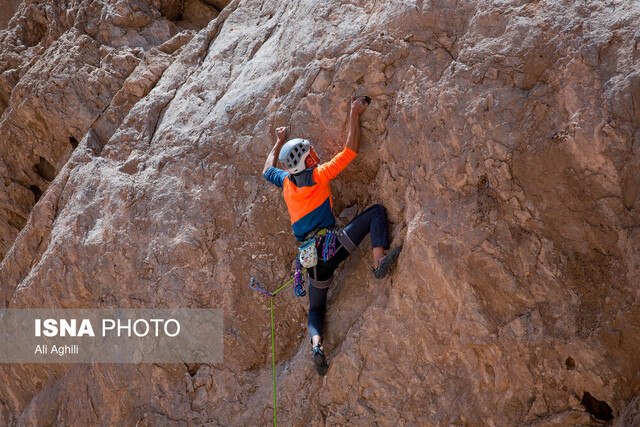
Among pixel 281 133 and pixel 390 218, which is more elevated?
pixel 281 133

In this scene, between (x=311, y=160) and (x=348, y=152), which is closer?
(x=348, y=152)

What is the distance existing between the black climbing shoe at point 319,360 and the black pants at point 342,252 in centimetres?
16

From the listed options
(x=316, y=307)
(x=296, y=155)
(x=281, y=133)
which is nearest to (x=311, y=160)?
(x=296, y=155)

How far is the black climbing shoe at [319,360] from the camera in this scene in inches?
177

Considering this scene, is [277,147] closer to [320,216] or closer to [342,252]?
[320,216]

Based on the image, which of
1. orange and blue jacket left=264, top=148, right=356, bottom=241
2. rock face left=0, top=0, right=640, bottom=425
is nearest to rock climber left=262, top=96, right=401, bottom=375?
orange and blue jacket left=264, top=148, right=356, bottom=241

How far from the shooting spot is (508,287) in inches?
155

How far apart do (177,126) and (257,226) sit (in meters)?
1.49

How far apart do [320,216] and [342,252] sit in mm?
342

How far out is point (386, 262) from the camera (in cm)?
433

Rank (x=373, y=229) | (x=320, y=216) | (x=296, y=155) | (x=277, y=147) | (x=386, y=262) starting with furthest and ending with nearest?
(x=277, y=147) < (x=320, y=216) < (x=296, y=155) < (x=373, y=229) < (x=386, y=262)

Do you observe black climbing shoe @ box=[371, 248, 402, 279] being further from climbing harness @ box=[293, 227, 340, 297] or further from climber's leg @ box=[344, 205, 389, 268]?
climbing harness @ box=[293, 227, 340, 297]

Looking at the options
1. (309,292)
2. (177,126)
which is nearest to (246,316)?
(309,292)

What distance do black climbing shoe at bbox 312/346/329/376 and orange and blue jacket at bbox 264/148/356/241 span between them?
0.92 meters
